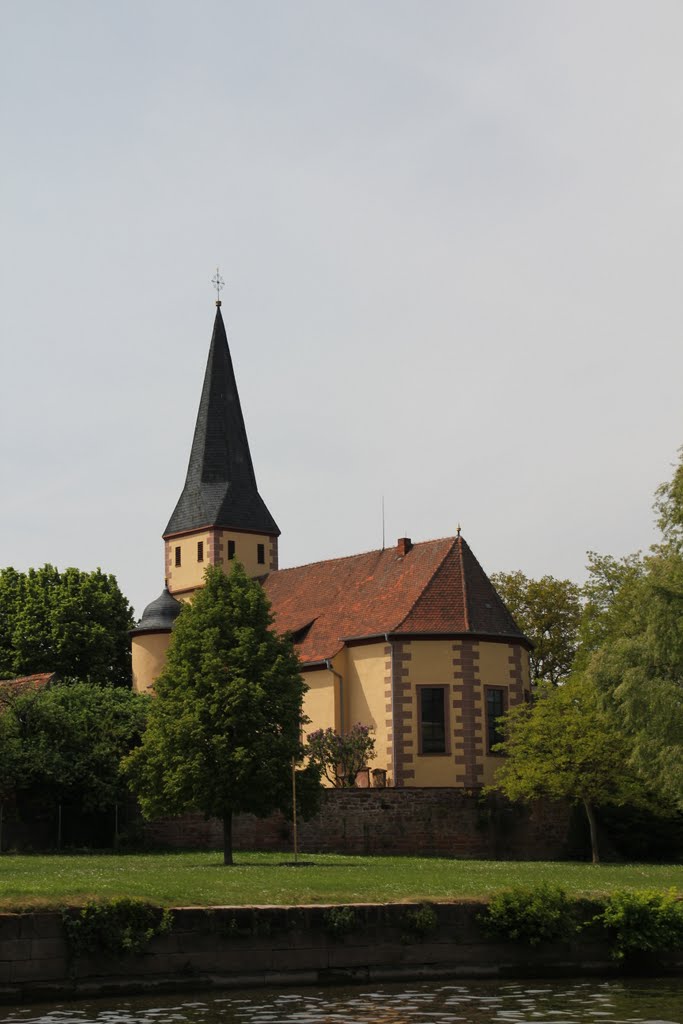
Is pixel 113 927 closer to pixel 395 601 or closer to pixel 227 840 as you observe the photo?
pixel 227 840

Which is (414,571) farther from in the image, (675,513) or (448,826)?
(675,513)

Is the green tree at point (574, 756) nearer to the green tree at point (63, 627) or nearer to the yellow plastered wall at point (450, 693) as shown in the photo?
the yellow plastered wall at point (450, 693)

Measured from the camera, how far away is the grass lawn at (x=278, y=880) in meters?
22.2

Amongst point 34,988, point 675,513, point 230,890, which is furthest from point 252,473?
point 34,988

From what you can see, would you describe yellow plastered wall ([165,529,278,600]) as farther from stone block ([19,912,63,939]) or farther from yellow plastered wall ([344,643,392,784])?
stone block ([19,912,63,939])

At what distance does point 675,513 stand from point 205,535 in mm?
29390

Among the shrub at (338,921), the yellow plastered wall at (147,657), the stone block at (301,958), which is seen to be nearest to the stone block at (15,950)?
the stone block at (301,958)

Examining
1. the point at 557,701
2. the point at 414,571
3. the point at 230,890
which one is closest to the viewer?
the point at 230,890

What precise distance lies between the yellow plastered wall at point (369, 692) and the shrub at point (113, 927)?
27.3 m

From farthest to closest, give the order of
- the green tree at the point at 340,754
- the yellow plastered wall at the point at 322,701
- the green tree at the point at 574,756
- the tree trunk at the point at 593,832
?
the yellow plastered wall at the point at 322,701, the green tree at the point at 340,754, the tree trunk at the point at 593,832, the green tree at the point at 574,756

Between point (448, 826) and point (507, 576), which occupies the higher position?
point (507, 576)

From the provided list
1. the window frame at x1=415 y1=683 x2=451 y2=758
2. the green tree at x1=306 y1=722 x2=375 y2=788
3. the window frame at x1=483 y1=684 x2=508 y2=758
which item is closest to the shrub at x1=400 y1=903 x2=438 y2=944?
the green tree at x1=306 y1=722 x2=375 y2=788

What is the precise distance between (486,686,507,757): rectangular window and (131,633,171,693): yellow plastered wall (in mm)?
14792

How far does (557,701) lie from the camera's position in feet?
140
